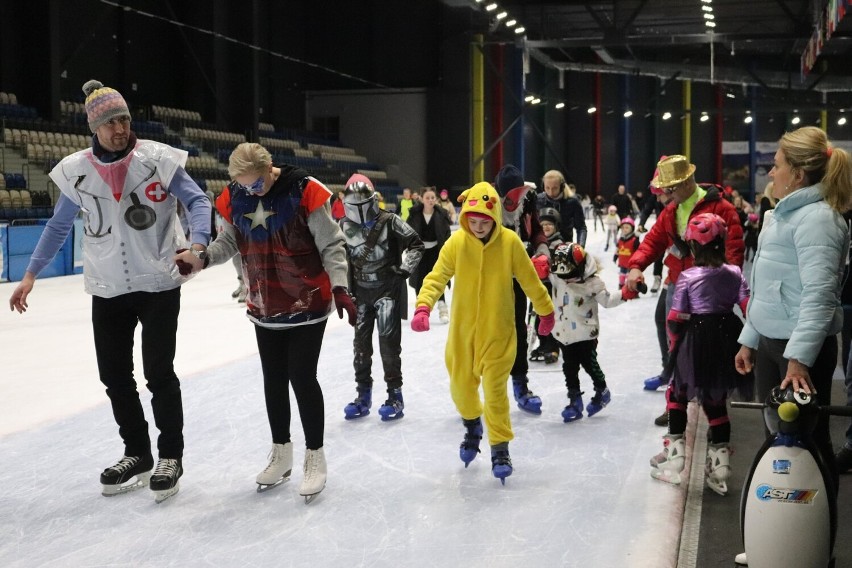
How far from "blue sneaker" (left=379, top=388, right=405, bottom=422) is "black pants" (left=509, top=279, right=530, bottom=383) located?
651 mm

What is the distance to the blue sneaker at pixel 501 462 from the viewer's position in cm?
387

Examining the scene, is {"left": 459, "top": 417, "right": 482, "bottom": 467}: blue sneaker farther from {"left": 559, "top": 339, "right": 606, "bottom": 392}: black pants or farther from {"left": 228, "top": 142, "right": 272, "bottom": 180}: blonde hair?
{"left": 228, "top": 142, "right": 272, "bottom": 180}: blonde hair

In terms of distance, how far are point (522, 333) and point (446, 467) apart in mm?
1216

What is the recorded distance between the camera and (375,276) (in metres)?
5.01

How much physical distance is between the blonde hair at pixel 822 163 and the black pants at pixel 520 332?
236 centimetres

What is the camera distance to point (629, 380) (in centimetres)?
608

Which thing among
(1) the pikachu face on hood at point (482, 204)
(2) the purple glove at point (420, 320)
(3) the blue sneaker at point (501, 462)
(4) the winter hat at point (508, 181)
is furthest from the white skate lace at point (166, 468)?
(4) the winter hat at point (508, 181)

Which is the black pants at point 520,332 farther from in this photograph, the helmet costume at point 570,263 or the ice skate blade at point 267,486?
the ice skate blade at point 267,486

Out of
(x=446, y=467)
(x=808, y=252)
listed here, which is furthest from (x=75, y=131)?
(x=808, y=252)

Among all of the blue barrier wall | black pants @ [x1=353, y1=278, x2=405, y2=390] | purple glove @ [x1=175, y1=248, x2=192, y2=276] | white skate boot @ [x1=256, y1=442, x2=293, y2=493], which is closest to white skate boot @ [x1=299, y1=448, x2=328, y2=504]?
white skate boot @ [x1=256, y1=442, x2=293, y2=493]

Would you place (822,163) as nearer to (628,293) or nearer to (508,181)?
(628,293)

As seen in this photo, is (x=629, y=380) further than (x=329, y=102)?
No

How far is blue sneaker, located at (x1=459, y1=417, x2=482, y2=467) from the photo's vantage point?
4.08 m

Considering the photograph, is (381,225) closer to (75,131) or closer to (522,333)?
(522,333)
